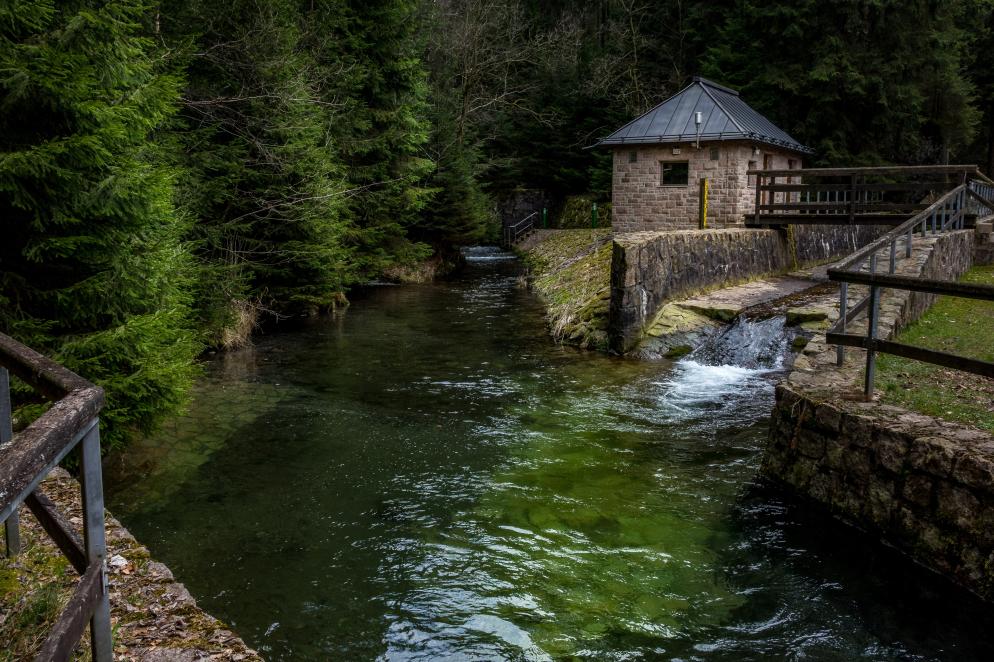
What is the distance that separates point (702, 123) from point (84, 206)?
19.9 metres

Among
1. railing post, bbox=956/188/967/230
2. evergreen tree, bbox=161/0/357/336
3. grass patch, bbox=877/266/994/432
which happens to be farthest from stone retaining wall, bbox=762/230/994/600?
evergreen tree, bbox=161/0/357/336

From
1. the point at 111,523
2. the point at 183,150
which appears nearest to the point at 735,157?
the point at 183,150

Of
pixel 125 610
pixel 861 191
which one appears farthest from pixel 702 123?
pixel 125 610

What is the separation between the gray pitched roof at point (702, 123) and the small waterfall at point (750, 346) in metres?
10.3

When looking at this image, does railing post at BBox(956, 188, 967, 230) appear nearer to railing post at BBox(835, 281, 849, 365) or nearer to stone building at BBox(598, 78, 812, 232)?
stone building at BBox(598, 78, 812, 232)

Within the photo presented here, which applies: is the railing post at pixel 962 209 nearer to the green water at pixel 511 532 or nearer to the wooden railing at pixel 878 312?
the green water at pixel 511 532

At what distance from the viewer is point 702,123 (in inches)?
888

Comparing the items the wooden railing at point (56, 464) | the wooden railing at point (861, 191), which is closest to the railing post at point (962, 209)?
the wooden railing at point (861, 191)

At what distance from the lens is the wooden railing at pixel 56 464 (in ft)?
5.27

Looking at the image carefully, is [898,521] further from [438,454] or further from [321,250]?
[321,250]

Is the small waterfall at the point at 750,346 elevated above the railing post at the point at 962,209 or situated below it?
below

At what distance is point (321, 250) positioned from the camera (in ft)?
49.2

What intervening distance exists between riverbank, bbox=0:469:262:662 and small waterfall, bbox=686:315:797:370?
33.7 feet

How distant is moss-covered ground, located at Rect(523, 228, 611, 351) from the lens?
46.5 feet
